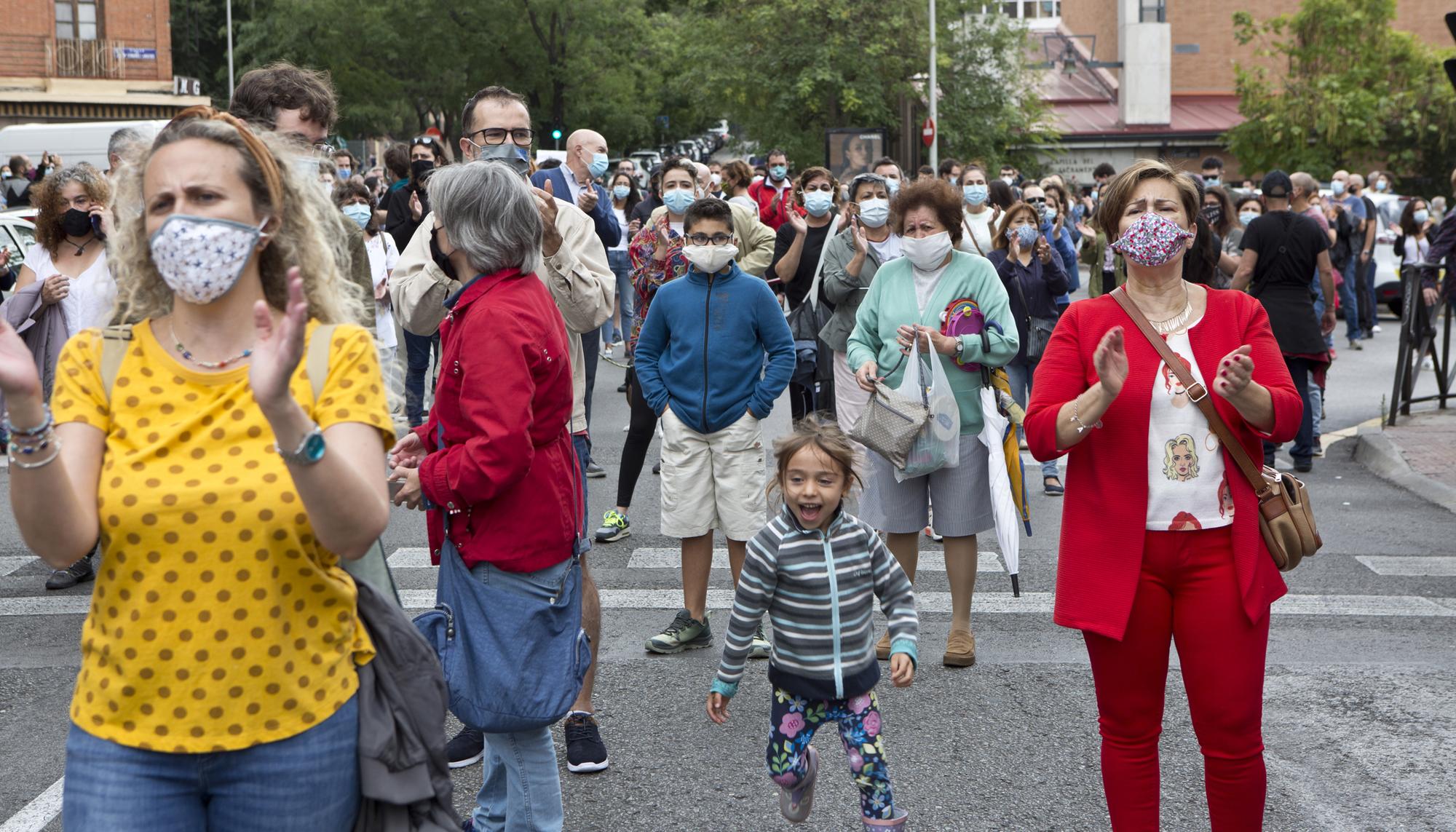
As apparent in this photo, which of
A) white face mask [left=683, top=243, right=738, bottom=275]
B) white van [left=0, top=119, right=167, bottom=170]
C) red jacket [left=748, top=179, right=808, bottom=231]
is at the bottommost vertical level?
white face mask [left=683, top=243, right=738, bottom=275]

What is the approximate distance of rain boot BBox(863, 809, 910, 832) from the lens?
4145mm

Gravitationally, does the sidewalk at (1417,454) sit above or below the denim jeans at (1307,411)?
below

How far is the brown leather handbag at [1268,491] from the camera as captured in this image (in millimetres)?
3736

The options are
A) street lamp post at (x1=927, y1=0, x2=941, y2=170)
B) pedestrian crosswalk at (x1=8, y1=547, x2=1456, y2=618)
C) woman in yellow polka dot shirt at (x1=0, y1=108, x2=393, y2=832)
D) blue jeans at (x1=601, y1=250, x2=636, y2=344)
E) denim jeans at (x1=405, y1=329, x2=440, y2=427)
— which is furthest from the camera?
street lamp post at (x1=927, y1=0, x2=941, y2=170)

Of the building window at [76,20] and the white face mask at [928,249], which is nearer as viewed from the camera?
the white face mask at [928,249]

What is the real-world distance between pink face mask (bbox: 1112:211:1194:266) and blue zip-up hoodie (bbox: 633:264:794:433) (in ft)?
9.04

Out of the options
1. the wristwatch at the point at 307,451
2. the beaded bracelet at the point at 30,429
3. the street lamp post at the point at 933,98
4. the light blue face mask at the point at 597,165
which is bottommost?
the wristwatch at the point at 307,451

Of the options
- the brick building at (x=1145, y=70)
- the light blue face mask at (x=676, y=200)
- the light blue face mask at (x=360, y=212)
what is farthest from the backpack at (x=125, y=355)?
the brick building at (x=1145, y=70)

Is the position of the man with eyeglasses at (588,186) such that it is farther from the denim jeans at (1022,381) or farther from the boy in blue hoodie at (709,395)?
the denim jeans at (1022,381)

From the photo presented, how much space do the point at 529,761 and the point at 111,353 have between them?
1.76 m

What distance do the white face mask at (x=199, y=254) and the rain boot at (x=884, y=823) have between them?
2426mm

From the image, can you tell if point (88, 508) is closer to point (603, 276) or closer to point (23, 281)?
point (603, 276)

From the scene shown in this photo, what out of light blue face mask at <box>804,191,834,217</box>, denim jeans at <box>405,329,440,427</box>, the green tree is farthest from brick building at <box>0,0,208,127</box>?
light blue face mask at <box>804,191,834,217</box>

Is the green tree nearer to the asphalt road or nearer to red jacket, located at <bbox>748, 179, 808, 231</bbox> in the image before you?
red jacket, located at <bbox>748, 179, 808, 231</bbox>
